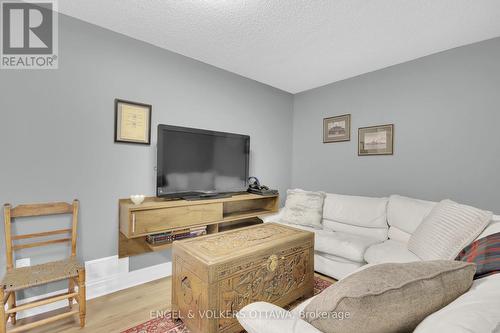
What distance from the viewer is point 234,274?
1.50m

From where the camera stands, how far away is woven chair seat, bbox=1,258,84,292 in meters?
1.49

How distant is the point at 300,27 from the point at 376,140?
69.8 inches

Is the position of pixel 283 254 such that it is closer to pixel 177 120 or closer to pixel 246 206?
pixel 246 206

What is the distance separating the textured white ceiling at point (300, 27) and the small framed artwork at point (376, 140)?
0.80 meters

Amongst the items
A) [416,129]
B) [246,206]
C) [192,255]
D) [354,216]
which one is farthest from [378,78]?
[192,255]

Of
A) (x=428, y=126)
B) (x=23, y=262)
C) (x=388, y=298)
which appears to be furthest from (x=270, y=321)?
(x=428, y=126)

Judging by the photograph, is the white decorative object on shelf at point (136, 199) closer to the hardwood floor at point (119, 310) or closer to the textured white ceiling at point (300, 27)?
the hardwood floor at point (119, 310)

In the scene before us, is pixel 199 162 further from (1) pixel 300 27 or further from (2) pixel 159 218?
(1) pixel 300 27

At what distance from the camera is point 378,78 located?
299 cm

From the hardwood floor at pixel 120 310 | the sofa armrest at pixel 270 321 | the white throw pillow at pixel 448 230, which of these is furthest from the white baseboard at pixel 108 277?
the white throw pillow at pixel 448 230

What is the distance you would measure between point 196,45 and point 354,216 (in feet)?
8.59

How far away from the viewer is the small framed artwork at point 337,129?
328 centimetres

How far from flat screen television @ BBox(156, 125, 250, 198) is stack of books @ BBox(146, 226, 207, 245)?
36cm

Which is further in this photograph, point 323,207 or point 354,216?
point 323,207
